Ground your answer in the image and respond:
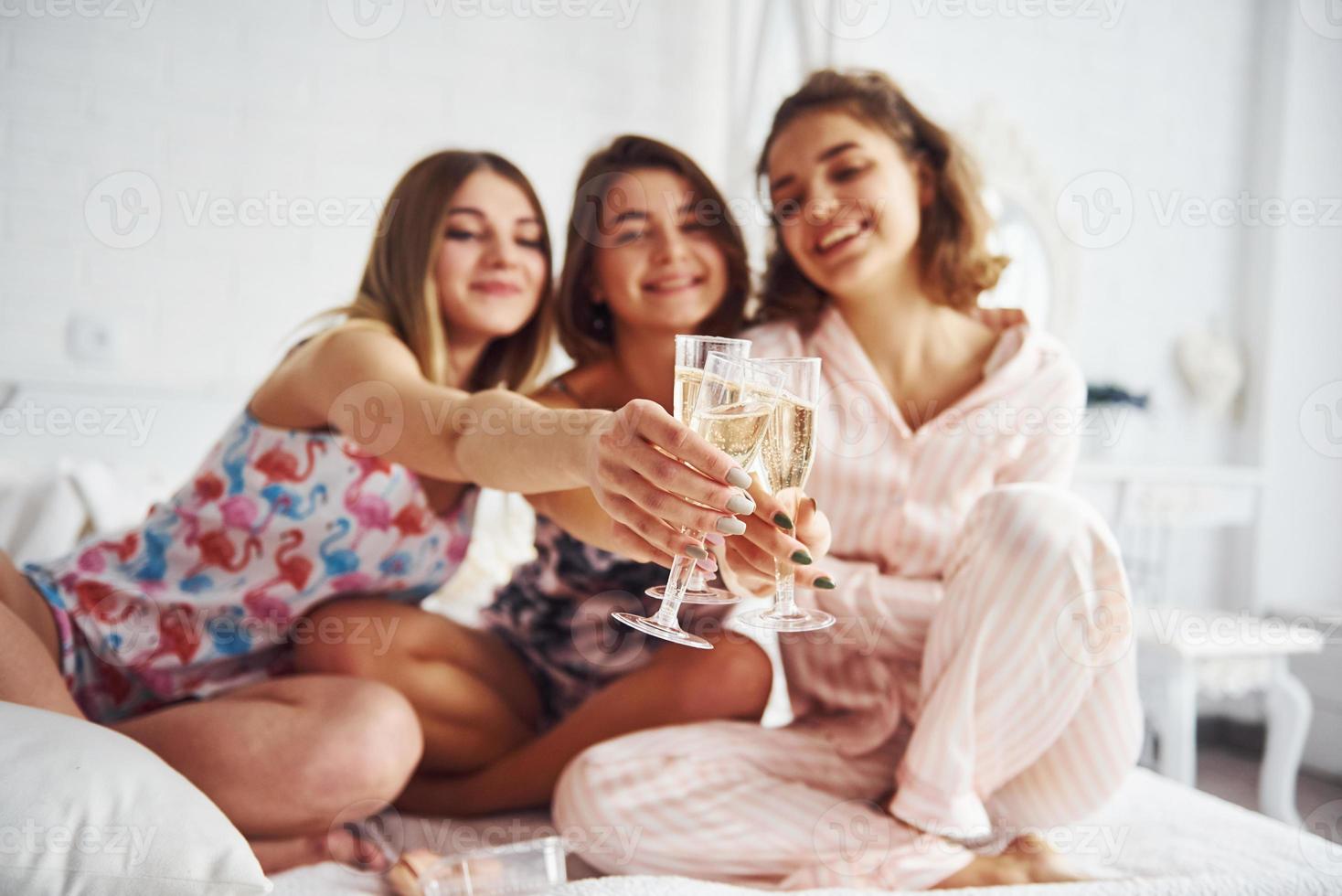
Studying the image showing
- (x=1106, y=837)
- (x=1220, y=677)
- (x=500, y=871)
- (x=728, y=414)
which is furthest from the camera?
(x=1220, y=677)

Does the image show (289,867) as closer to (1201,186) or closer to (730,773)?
(730,773)

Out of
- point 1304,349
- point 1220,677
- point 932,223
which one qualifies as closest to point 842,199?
point 932,223

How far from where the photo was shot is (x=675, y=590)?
0.80 meters

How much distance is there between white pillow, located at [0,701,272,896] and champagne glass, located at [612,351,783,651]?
0.40 metres

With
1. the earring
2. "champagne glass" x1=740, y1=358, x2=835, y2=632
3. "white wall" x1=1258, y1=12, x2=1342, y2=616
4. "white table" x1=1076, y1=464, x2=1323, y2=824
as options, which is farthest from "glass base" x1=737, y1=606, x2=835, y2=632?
"white wall" x1=1258, y1=12, x2=1342, y2=616

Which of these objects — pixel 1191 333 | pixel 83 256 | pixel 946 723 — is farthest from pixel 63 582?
pixel 1191 333

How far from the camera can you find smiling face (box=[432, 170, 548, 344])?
1358mm

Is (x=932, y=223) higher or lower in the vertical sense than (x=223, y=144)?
lower

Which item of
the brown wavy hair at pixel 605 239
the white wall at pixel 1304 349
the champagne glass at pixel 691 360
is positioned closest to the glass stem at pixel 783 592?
the champagne glass at pixel 691 360

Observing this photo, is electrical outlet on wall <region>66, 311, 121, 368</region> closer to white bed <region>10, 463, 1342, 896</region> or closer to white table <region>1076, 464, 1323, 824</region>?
white bed <region>10, 463, 1342, 896</region>

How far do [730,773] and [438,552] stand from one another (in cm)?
49

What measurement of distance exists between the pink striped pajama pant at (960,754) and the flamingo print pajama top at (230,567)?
1.35 ft

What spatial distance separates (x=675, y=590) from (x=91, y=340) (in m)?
2.07

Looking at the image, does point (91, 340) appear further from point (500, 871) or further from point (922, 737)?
point (922, 737)
